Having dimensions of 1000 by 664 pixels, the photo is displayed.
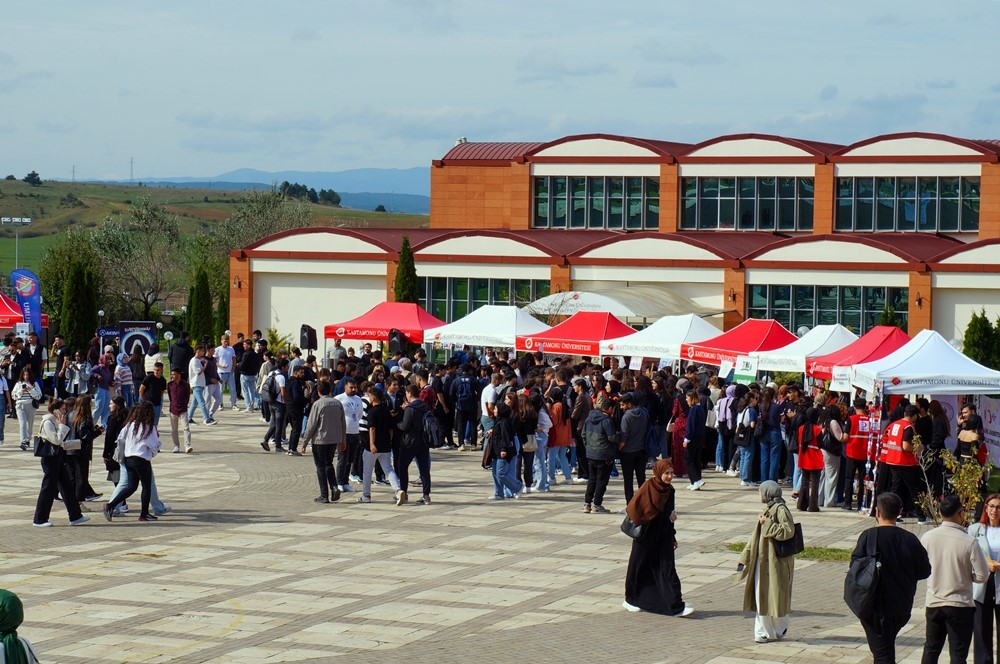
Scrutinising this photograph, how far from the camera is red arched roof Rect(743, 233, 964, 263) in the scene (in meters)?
43.3

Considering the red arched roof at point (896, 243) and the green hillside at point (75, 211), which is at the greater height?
the green hillside at point (75, 211)

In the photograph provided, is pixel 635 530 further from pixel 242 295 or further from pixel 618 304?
pixel 242 295

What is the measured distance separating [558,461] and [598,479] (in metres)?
2.96

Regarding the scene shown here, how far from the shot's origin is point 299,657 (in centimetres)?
1162

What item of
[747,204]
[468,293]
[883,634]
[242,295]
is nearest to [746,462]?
[883,634]

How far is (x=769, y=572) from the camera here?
40.8 ft

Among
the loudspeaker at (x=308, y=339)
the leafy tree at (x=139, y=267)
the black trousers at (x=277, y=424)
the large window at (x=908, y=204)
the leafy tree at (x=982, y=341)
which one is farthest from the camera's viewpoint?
the leafy tree at (x=139, y=267)

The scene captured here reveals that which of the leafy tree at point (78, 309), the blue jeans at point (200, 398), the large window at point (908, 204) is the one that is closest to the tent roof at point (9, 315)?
the leafy tree at point (78, 309)

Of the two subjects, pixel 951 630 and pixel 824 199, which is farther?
pixel 824 199

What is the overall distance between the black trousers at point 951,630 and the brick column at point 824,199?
3895cm

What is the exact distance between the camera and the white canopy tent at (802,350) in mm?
25094

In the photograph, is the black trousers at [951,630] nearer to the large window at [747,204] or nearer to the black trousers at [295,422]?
the black trousers at [295,422]

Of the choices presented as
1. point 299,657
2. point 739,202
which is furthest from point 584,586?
point 739,202

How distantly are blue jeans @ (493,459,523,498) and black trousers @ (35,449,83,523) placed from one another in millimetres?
5535
